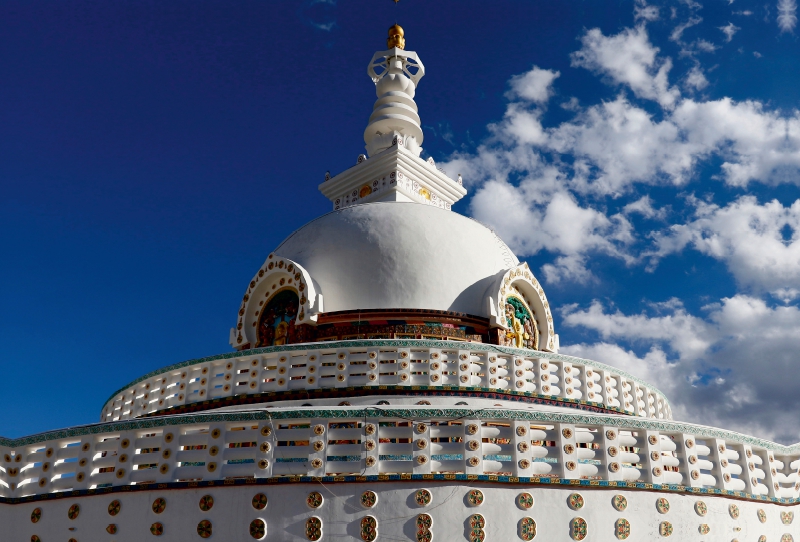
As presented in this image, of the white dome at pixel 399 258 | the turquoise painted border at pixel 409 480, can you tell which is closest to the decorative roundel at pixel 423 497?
the turquoise painted border at pixel 409 480

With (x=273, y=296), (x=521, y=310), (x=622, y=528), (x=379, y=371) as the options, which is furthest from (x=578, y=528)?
(x=273, y=296)

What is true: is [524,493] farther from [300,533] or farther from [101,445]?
[101,445]

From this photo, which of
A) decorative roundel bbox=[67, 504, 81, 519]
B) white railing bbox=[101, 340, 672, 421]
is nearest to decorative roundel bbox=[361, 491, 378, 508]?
decorative roundel bbox=[67, 504, 81, 519]

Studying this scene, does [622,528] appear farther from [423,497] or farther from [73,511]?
[73,511]

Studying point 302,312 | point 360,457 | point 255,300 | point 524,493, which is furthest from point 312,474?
point 255,300

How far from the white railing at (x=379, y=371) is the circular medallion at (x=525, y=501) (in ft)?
11.2

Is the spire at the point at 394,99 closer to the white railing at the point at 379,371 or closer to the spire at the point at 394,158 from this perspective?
the spire at the point at 394,158

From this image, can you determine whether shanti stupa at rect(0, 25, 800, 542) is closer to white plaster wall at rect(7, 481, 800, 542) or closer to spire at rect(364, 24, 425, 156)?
white plaster wall at rect(7, 481, 800, 542)

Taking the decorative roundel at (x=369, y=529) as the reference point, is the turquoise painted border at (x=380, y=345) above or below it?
above

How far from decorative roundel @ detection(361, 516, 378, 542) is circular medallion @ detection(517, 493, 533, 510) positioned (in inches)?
59.4

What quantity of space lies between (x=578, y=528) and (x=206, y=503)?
3.87 metres

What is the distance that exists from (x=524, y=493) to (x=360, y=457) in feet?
5.77

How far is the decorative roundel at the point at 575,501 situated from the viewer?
8.20 metres

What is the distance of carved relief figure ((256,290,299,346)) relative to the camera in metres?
14.6
